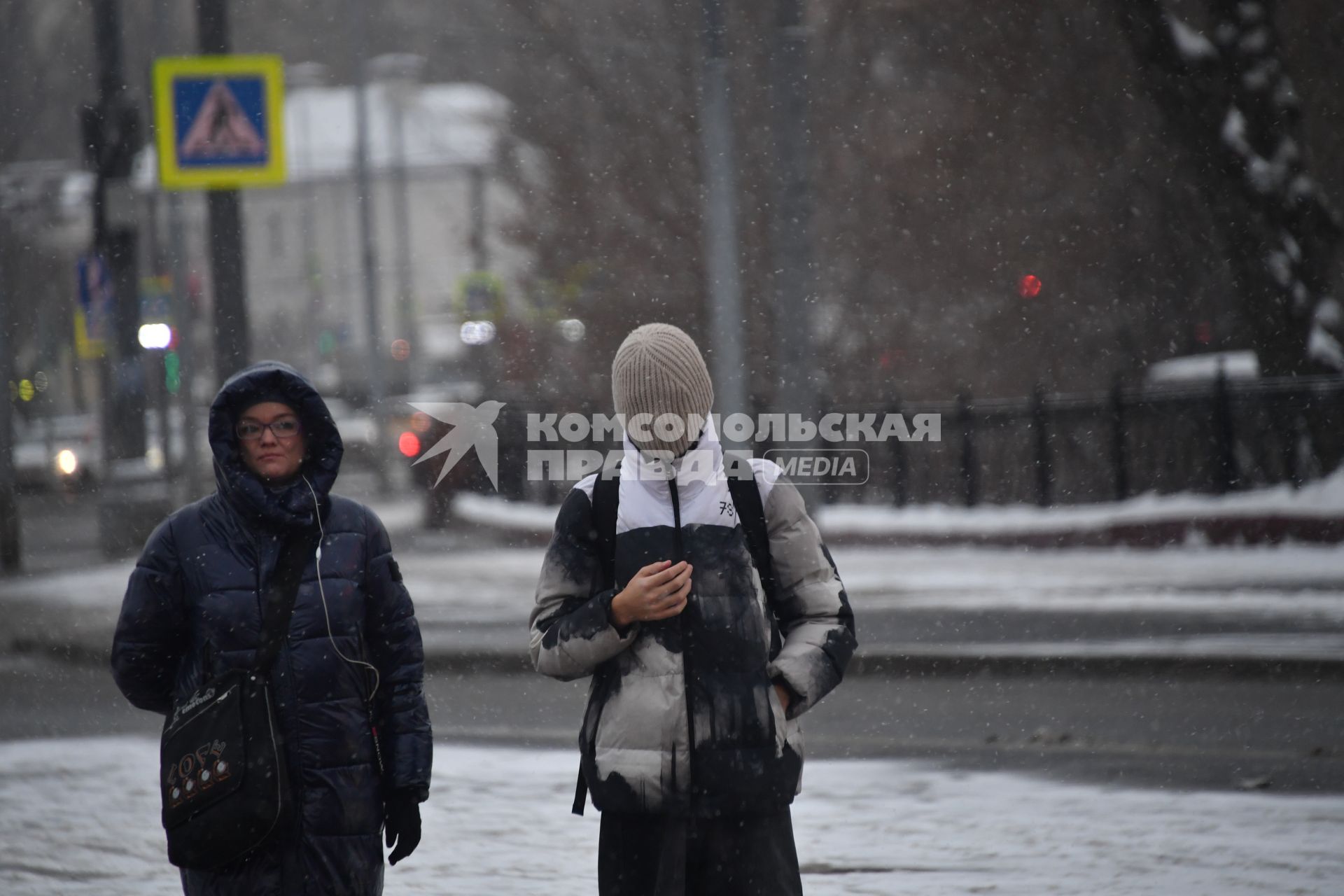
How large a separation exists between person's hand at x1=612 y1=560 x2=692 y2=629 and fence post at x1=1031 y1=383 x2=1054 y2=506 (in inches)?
520

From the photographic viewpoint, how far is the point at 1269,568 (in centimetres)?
1314

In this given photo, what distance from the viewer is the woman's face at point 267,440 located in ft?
12.6

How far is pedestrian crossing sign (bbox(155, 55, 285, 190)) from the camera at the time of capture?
12203mm

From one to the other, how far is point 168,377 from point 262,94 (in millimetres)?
14594

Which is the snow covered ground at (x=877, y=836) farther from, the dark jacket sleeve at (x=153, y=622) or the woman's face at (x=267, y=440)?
the woman's face at (x=267, y=440)

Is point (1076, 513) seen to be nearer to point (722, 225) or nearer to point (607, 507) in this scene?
point (722, 225)

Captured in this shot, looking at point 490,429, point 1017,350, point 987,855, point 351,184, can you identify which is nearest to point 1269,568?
point 987,855

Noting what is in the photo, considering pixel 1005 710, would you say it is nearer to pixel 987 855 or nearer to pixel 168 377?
pixel 987 855

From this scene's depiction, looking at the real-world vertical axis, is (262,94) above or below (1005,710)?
above

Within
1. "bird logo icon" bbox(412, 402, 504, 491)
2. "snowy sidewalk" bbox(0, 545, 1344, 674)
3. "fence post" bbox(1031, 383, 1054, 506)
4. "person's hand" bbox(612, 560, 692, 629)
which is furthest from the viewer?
"bird logo icon" bbox(412, 402, 504, 491)

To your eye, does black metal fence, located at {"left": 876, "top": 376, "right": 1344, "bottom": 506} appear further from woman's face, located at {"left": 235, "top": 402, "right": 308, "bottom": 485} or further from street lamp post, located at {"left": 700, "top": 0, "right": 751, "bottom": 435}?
woman's face, located at {"left": 235, "top": 402, "right": 308, "bottom": 485}

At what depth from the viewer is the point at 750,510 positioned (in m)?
3.77

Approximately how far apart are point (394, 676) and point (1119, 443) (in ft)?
42.2

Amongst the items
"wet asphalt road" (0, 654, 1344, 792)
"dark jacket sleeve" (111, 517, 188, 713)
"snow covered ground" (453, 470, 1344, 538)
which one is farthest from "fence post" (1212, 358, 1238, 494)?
"dark jacket sleeve" (111, 517, 188, 713)
